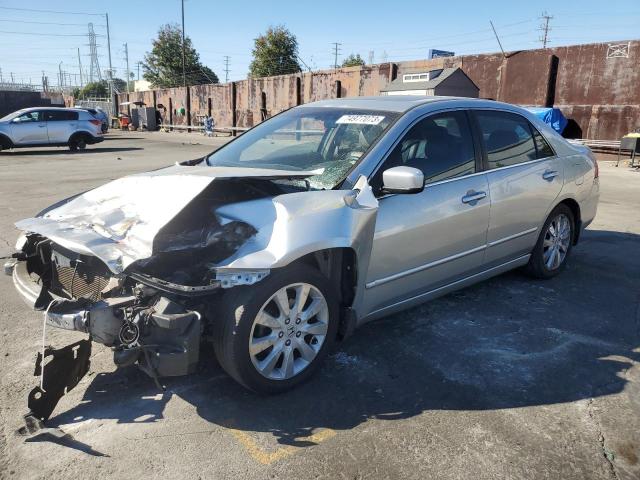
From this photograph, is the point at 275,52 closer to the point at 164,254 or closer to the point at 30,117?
the point at 30,117

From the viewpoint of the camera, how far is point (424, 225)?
3.47 m

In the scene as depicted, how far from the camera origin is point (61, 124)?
64.8 ft

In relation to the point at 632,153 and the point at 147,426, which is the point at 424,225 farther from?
the point at 632,153

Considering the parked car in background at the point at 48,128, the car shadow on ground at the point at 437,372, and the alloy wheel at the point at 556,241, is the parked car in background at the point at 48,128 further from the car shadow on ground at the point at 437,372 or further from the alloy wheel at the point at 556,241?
the alloy wheel at the point at 556,241

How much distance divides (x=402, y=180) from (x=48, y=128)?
19966mm

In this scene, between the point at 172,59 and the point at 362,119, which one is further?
the point at 172,59

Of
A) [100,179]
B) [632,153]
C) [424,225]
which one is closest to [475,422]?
[424,225]

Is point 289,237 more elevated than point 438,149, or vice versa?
point 438,149

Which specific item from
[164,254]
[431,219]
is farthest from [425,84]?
[164,254]

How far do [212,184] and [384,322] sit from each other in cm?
171

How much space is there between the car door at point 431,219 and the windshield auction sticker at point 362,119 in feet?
0.84

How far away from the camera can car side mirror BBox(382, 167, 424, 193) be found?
10.2 feet

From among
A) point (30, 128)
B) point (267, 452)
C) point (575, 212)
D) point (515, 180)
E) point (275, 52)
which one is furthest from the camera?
point (275, 52)

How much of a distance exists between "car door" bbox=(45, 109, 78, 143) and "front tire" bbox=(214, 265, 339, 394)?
19934mm
